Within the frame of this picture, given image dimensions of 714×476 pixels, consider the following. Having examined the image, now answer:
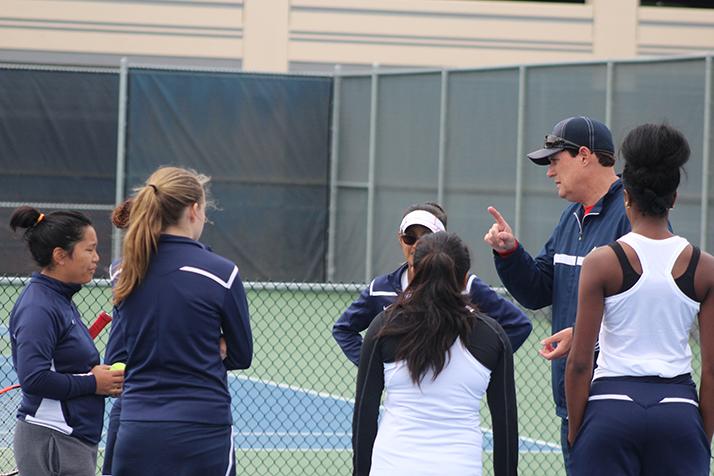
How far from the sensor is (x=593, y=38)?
18.2 metres

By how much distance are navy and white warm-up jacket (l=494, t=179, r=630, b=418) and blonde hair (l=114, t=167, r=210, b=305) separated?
1.37 m

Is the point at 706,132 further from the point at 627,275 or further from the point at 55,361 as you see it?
the point at 55,361

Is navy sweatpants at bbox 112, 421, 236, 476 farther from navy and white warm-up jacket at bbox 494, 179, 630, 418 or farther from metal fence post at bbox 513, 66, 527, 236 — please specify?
metal fence post at bbox 513, 66, 527, 236

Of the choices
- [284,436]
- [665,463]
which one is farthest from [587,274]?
[284,436]

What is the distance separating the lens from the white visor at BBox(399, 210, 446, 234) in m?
4.80

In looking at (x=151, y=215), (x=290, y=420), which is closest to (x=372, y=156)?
(x=290, y=420)

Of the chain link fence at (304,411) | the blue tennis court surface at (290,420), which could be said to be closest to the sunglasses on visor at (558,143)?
the chain link fence at (304,411)

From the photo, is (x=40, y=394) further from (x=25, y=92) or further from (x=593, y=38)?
(x=593, y=38)

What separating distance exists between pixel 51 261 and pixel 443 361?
5.65 feet

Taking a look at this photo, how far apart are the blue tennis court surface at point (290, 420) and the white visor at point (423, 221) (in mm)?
3224

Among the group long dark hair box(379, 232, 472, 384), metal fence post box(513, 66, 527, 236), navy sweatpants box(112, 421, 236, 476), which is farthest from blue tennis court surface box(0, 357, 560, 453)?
metal fence post box(513, 66, 527, 236)

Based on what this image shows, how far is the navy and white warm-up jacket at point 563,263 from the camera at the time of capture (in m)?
4.29

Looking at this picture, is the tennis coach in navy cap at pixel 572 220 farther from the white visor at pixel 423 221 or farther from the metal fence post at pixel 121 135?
the metal fence post at pixel 121 135

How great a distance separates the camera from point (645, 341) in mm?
3451
